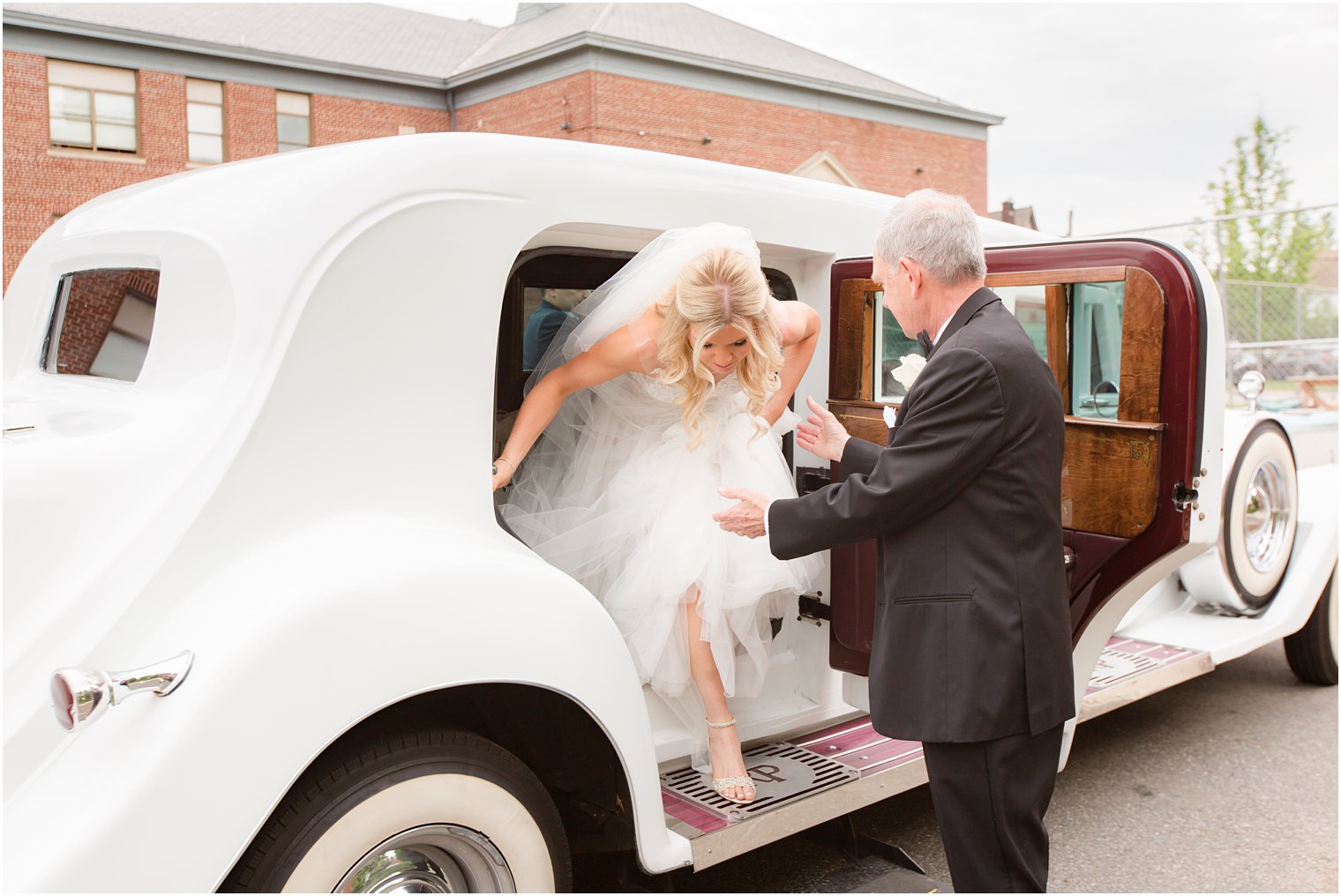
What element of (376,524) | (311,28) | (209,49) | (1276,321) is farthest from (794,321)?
(311,28)

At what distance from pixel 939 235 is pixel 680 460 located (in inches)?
47.8

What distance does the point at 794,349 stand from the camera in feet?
11.9

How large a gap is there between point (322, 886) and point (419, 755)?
330 millimetres

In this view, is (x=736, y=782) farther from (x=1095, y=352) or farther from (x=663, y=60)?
(x=663, y=60)

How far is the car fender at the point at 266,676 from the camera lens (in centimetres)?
205

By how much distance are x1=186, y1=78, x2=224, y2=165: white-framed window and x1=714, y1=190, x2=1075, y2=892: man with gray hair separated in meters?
26.6

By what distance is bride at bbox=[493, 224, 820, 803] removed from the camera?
3217 mm

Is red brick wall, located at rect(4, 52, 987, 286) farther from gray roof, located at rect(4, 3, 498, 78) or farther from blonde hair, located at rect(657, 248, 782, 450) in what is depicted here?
blonde hair, located at rect(657, 248, 782, 450)

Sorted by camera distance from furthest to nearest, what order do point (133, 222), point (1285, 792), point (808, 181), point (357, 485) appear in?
point (1285, 792)
point (808, 181)
point (133, 222)
point (357, 485)

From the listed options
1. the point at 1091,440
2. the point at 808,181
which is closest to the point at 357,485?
the point at 808,181

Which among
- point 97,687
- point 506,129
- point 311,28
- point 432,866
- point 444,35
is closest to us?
point 97,687

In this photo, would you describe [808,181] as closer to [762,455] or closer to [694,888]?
[762,455]

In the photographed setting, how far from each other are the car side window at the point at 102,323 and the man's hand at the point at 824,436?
1807 mm

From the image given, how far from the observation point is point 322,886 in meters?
2.34
